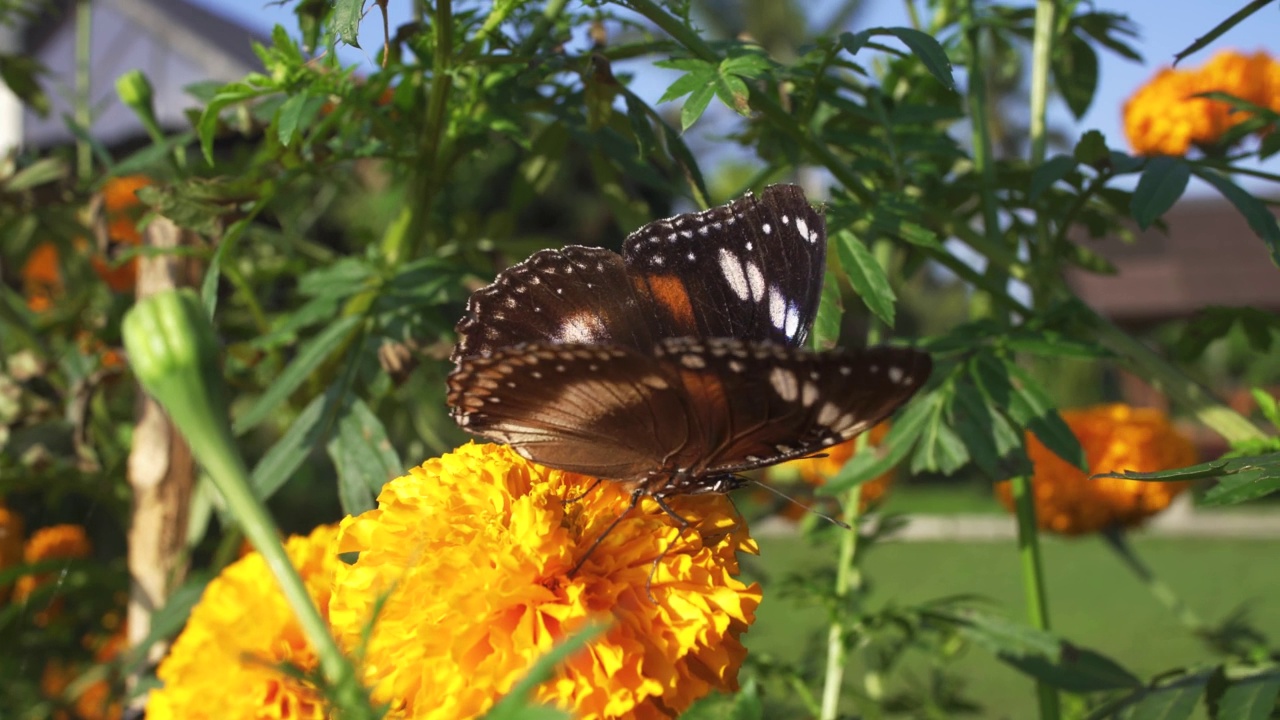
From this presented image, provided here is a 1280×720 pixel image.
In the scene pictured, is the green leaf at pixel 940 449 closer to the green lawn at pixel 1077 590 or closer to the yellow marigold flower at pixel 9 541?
the yellow marigold flower at pixel 9 541

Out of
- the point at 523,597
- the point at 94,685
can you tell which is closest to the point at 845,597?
the point at 523,597

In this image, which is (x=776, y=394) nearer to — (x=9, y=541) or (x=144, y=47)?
(x=9, y=541)

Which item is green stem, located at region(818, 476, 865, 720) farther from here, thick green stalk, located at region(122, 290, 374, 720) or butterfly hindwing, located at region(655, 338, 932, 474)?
thick green stalk, located at region(122, 290, 374, 720)

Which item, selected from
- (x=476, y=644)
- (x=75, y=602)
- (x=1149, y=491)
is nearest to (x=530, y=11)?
(x=476, y=644)

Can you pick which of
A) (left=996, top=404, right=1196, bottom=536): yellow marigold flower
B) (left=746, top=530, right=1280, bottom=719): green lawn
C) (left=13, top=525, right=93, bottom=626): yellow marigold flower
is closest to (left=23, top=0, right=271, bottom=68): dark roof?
(left=746, top=530, right=1280, bottom=719): green lawn

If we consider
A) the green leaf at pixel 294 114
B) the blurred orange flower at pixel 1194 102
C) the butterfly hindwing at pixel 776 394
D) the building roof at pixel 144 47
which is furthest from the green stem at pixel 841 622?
the building roof at pixel 144 47

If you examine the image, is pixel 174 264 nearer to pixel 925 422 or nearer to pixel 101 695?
pixel 101 695
